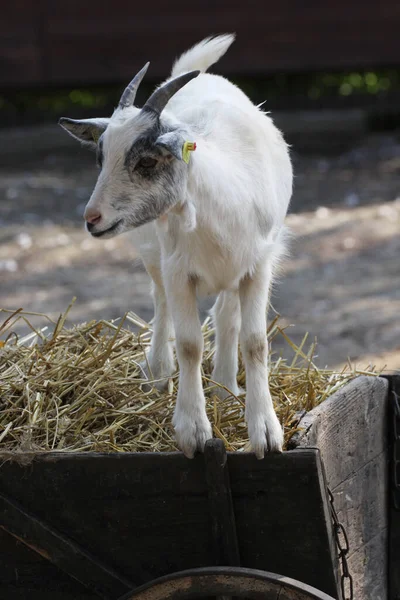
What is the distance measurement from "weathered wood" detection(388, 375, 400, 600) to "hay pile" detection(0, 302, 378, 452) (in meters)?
0.25

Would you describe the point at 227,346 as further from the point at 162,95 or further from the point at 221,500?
the point at 162,95

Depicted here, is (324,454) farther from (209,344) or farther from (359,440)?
(209,344)

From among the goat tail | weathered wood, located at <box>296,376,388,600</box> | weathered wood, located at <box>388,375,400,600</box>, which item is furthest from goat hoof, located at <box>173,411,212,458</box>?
the goat tail

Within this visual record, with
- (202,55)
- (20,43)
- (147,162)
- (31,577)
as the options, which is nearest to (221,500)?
(31,577)

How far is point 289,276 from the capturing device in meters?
8.52

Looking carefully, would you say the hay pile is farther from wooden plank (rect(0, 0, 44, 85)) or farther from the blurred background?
wooden plank (rect(0, 0, 44, 85))

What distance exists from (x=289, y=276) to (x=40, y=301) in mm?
2217

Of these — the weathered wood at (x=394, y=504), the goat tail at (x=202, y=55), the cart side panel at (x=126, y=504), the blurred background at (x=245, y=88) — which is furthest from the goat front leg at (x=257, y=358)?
the blurred background at (x=245, y=88)

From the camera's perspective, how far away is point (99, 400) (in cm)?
340

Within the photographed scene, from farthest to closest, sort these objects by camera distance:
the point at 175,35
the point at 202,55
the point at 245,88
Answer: the point at 245,88, the point at 175,35, the point at 202,55

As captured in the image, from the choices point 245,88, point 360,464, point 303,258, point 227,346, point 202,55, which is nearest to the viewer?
point 360,464

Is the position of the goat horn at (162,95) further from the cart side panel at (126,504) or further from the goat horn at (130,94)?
the cart side panel at (126,504)

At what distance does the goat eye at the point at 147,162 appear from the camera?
2775 mm

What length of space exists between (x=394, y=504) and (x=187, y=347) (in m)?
0.99
